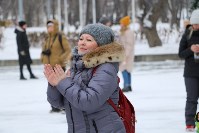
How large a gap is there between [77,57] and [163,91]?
8.03m

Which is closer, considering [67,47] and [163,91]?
[67,47]

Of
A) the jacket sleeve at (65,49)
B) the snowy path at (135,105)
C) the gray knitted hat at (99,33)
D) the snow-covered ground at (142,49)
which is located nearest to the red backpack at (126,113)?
the gray knitted hat at (99,33)

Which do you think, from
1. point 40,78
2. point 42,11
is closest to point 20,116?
point 40,78

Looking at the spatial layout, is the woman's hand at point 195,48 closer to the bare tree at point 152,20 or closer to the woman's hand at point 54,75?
the woman's hand at point 54,75

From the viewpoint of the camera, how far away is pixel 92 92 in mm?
3375

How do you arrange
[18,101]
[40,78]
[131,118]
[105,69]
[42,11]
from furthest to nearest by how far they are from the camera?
1. [42,11]
2. [40,78]
3. [18,101]
4. [131,118]
5. [105,69]

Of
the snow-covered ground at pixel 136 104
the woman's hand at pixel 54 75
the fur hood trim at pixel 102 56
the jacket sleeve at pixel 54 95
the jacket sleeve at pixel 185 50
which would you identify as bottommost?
the snow-covered ground at pixel 136 104

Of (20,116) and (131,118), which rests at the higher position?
(131,118)

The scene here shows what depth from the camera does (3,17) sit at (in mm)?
59312

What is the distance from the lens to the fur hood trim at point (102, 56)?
3.46 m

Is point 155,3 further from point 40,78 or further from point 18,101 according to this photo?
point 18,101

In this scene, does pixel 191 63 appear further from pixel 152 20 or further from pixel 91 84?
pixel 152 20

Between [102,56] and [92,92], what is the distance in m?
0.25

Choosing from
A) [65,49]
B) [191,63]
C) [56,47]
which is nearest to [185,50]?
[191,63]
